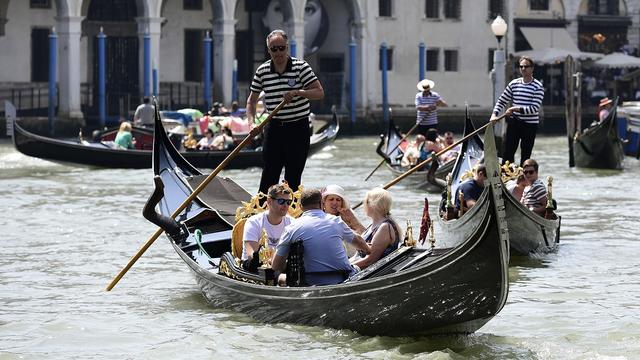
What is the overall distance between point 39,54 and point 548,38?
27.3 feet

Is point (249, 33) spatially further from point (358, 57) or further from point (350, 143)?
point (350, 143)

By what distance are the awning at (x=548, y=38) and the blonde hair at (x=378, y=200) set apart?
58.5ft

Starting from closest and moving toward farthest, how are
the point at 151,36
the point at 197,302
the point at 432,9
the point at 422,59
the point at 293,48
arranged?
the point at 197,302, the point at 151,36, the point at 293,48, the point at 422,59, the point at 432,9

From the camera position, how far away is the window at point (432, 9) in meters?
21.7

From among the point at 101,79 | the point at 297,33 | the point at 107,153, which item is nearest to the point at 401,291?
the point at 107,153

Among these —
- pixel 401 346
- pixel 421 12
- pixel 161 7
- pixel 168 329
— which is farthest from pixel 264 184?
pixel 421 12

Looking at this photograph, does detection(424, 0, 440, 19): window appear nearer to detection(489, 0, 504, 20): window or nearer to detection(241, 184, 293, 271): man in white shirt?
detection(489, 0, 504, 20): window

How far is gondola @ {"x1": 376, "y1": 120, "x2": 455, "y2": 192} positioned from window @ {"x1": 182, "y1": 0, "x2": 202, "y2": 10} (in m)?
7.59

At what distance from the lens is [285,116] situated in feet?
18.7

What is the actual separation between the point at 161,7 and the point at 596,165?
7.43 metres

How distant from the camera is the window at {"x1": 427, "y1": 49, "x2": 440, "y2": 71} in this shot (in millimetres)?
21797

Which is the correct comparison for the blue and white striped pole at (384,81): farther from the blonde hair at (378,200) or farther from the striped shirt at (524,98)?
the blonde hair at (378,200)

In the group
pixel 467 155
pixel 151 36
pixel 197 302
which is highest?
pixel 151 36

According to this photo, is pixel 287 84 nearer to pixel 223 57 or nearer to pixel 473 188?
pixel 473 188
